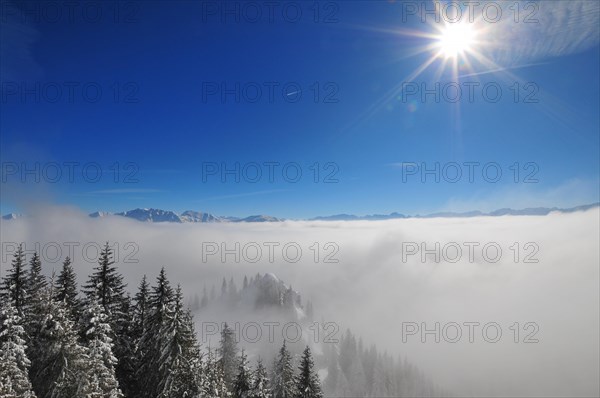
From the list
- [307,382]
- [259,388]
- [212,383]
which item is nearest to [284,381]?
[307,382]

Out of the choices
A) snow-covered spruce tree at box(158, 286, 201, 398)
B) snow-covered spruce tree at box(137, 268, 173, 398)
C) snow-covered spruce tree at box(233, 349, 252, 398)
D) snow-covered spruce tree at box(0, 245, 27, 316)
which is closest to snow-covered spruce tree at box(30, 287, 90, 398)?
snow-covered spruce tree at box(137, 268, 173, 398)

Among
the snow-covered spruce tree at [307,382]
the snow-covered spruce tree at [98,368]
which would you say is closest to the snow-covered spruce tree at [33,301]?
the snow-covered spruce tree at [98,368]

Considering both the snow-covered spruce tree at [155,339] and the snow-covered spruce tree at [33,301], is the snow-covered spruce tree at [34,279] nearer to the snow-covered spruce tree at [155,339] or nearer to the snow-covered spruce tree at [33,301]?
the snow-covered spruce tree at [33,301]

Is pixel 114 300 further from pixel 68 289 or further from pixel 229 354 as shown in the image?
pixel 229 354

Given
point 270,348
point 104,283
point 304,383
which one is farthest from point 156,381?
point 270,348

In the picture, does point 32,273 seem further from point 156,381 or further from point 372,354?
point 372,354

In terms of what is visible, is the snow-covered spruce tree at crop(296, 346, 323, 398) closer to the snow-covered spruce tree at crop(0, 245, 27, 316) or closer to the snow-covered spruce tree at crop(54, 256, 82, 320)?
the snow-covered spruce tree at crop(54, 256, 82, 320)

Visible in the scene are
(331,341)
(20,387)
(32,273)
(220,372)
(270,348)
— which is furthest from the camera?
(331,341)
